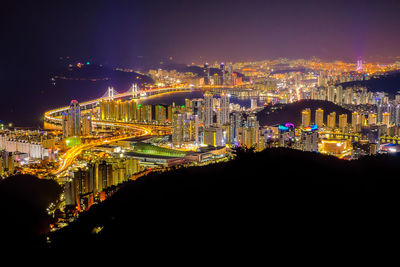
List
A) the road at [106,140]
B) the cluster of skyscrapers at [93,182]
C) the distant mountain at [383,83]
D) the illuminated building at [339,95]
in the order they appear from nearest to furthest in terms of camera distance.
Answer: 1. the cluster of skyscrapers at [93,182]
2. the road at [106,140]
3. the illuminated building at [339,95]
4. the distant mountain at [383,83]

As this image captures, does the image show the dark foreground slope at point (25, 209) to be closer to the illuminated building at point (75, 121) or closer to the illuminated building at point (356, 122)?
the illuminated building at point (75, 121)

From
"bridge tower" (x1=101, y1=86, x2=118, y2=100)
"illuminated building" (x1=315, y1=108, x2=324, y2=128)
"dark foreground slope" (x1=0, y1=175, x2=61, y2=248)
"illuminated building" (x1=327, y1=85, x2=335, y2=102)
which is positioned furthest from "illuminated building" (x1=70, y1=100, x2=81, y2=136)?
"bridge tower" (x1=101, y1=86, x2=118, y2=100)

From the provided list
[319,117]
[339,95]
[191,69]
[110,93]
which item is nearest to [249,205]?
[319,117]

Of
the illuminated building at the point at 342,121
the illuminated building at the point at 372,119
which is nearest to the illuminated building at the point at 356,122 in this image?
the illuminated building at the point at 342,121

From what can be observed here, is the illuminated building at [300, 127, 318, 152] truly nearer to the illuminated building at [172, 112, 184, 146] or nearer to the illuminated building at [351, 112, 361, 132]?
the illuminated building at [351, 112, 361, 132]

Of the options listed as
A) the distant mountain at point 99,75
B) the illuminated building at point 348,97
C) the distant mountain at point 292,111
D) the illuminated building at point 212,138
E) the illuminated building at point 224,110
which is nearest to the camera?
the illuminated building at point 212,138

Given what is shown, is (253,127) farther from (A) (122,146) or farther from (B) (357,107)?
(B) (357,107)

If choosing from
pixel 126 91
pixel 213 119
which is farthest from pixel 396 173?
pixel 126 91
